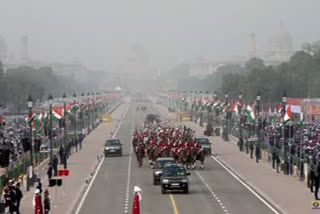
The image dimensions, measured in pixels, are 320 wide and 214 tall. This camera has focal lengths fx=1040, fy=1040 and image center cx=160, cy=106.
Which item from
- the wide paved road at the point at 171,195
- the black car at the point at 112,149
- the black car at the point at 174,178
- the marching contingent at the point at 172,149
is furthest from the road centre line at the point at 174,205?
the black car at the point at 112,149

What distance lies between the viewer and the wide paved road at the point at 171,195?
42062 millimetres

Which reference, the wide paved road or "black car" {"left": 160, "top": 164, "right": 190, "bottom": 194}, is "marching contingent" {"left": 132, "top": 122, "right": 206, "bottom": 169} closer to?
the wide paved road

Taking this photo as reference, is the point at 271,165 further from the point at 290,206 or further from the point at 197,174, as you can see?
the point at 290,206

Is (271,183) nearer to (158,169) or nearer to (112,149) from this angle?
(158,169)

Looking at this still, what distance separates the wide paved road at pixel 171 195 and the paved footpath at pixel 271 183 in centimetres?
71

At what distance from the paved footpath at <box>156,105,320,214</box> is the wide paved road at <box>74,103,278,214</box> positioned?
27.8 inches

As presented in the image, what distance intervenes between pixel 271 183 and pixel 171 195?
8.06 meters

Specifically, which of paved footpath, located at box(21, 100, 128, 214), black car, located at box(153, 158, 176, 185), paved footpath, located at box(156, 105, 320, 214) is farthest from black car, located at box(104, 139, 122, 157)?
black car, located at box(153, 158, 176, 185)

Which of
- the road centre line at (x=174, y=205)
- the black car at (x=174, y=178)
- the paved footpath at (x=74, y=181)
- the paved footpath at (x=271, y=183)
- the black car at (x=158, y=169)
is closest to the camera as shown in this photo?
the road centre line at (x=174, y=205)

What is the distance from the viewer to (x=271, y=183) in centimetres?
5409

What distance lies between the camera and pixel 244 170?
63.9 meters

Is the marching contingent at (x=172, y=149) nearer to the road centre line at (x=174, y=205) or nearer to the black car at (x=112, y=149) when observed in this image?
the black car at (x=112, y=149)

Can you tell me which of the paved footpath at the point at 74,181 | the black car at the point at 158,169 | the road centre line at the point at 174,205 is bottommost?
the paved footpath at the point at 74,181

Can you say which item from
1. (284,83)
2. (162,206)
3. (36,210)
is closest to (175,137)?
(162,206)
